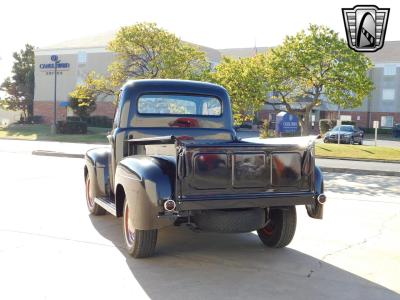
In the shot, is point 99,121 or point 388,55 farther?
point 388,55

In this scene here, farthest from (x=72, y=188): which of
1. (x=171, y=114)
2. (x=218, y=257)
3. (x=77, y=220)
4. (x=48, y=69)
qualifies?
(x=48, y=69)

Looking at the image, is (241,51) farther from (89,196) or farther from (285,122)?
(89,196)

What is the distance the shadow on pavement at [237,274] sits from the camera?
13.7ft

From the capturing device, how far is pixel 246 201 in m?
4.71

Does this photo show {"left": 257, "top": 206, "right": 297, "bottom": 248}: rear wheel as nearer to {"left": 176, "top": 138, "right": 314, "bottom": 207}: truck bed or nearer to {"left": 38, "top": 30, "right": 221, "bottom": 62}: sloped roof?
{"left": 176, "top": 138, "right": 314, "bottom": 207}: truck bed

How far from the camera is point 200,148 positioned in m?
4.50

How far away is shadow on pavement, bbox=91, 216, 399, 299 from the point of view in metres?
4.18

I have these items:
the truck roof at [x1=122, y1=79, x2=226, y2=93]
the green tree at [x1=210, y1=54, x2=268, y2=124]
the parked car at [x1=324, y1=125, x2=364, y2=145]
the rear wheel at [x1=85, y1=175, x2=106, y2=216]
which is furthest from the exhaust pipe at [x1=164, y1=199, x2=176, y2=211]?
the parked car at [x1=324, y1=125, x2=364, y2=145]

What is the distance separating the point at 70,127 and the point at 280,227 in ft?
114

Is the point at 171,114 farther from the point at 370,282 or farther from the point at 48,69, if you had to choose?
the point at 48,69

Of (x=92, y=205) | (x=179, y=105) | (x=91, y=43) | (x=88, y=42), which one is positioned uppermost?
(x=88, y=42)

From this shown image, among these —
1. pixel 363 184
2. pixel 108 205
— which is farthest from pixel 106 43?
pixel 108 205

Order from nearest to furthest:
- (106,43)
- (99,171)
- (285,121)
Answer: (99,171) → (285,121) → (106,43)

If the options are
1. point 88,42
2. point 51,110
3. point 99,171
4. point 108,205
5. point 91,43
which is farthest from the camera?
point 51,110
